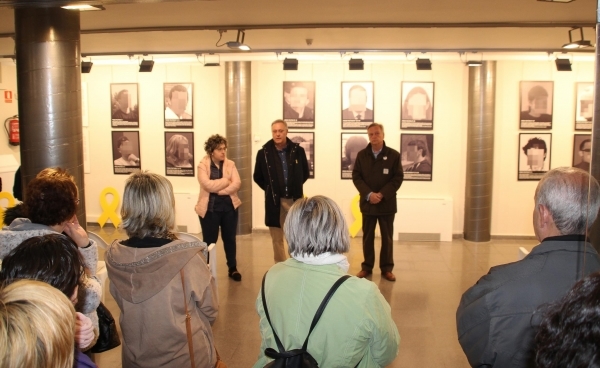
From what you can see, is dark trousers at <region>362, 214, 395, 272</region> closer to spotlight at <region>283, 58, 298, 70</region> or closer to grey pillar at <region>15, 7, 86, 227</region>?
spotlight at <region>283, 58, 298, 70</region>

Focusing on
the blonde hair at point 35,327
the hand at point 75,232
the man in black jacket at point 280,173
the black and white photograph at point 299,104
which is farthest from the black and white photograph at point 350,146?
the blonde hair at point 35,327

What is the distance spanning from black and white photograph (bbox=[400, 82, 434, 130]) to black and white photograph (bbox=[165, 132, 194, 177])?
376 centimetres

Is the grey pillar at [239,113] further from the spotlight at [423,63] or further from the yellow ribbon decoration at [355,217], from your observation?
the spotlight at [423,63]

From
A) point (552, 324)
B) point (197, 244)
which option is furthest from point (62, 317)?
point (197, 244)

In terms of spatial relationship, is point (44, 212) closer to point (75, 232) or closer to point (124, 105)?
point (75, 232)

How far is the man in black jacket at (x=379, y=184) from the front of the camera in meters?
6.44

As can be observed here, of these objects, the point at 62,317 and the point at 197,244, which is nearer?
the point at 62,317

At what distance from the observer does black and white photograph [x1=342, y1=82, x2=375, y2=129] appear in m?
9.28

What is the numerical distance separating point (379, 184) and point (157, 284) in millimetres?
4240

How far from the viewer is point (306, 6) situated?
543cm

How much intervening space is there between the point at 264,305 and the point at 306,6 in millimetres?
3947

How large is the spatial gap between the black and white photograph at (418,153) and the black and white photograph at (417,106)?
0.19m

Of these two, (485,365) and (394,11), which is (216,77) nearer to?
(394,11)

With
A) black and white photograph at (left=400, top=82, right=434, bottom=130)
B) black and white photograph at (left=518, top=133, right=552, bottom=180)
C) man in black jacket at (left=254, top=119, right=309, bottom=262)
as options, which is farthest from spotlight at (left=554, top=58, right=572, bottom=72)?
man in black jacket at (left=254, top=119, right=309, bottom=262)
